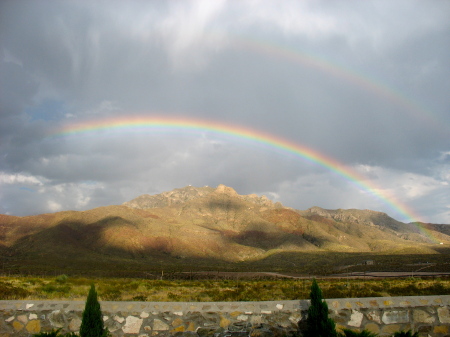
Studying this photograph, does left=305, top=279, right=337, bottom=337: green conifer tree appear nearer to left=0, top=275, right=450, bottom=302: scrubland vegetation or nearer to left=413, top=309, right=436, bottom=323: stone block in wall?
left=413, top=309, right=436, bottom=323: stone block in wall

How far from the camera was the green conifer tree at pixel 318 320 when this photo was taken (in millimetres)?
6836

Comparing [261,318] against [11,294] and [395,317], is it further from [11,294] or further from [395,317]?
[11,294]

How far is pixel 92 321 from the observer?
7105 millimetres

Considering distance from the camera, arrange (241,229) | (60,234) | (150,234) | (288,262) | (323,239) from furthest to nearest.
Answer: (241,229) → (323,239) → (150,234) → (60,234) → (288,262)

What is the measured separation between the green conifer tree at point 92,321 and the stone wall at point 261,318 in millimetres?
417

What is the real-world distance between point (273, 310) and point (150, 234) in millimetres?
115890

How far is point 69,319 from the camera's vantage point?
7871 millimetres

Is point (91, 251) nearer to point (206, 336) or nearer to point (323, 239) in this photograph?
point (323, 239)

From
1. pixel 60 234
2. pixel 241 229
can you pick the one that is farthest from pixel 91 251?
pixel 241 229

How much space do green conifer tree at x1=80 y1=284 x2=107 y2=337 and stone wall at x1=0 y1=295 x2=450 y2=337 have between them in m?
0.42

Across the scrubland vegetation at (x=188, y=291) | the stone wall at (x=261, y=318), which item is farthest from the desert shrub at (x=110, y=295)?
the stone wall at (x=261, y=318)

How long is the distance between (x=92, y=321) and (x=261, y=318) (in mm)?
3564

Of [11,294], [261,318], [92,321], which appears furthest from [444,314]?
[11,294]

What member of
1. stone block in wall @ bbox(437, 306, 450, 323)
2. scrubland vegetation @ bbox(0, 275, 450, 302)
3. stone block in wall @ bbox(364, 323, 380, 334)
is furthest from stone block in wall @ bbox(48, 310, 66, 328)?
stone block in wall @ bbox(437, 306, 450, 323)
